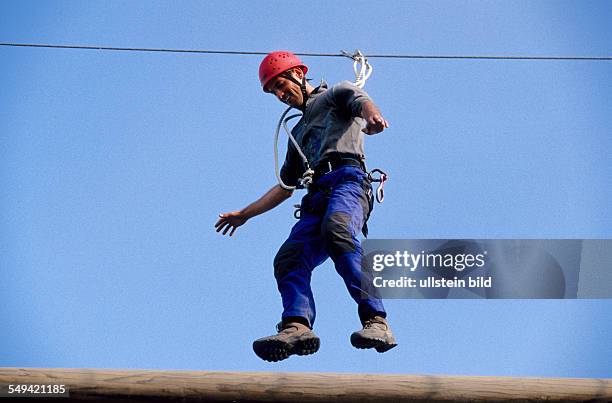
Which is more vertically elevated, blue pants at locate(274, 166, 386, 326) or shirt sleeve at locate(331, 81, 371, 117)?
shirt sleeve at locate(331, 81, 371, 117)

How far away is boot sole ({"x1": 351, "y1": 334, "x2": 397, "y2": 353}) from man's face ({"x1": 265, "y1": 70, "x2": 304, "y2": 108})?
1.57 meters

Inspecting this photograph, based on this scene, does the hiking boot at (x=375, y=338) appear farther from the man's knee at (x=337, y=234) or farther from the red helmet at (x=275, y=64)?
the red helmet at (x=275, y=64)

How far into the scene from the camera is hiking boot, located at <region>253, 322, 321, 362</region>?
14.8ft

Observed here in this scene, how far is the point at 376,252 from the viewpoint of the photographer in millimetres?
5543

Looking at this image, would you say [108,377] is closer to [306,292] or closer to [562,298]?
[306,292]

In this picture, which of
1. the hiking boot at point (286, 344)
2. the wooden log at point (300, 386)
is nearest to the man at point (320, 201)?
the hiking boot at point (286, 344)

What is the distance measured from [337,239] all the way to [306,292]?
34cm

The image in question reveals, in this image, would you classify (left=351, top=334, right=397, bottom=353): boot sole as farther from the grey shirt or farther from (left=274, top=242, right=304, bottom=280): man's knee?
the grey shirt

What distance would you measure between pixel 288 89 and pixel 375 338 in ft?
5.51

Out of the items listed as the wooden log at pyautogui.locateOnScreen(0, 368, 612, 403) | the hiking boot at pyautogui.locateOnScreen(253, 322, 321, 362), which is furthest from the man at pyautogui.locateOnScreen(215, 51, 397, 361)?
the wooden log at pyautogui.locateOnScreen(0, 368, 612, 403)

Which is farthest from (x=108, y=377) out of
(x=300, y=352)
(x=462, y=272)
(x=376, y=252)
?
(x=462, y=272)

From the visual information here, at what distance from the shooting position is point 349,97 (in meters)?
5.12

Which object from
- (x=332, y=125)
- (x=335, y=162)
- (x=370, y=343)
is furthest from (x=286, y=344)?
(x=332, y=125)

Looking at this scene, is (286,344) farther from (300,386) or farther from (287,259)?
(287,259)
